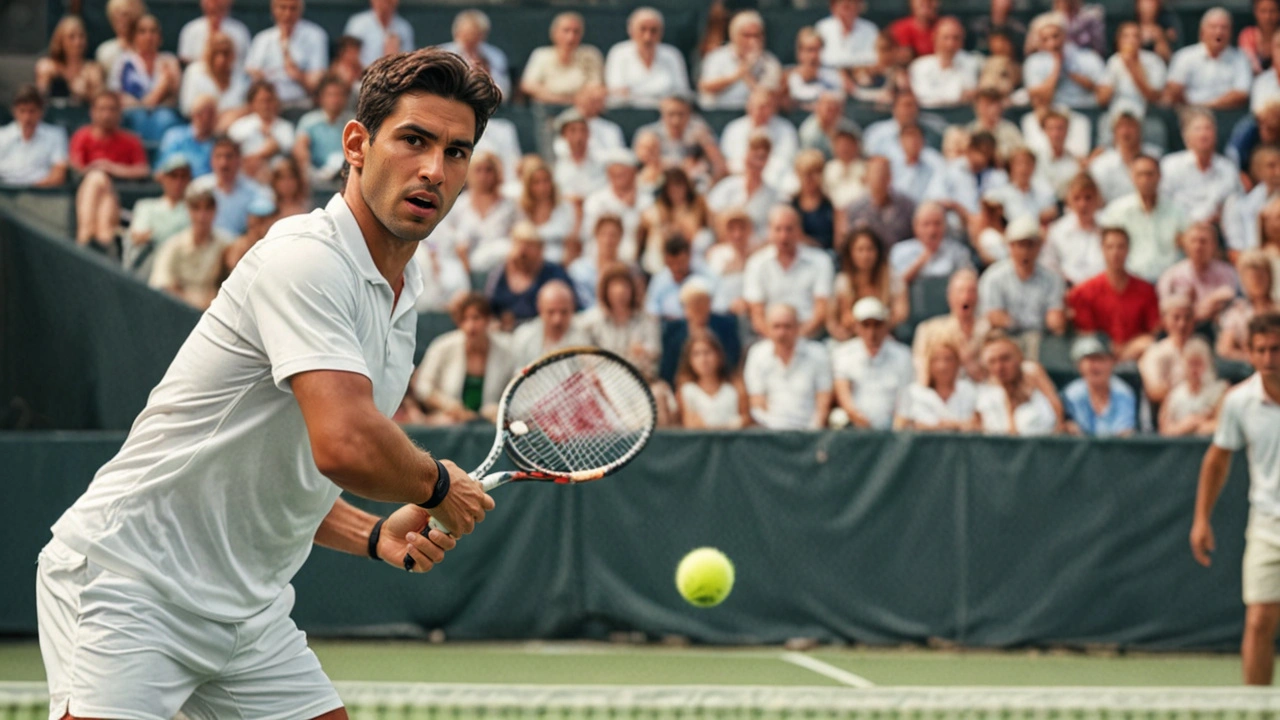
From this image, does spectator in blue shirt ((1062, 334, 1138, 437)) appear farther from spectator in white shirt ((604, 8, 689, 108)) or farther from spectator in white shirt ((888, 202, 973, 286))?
spectator in white shirt ((604, 8, 689, 108))

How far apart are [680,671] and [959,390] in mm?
2345

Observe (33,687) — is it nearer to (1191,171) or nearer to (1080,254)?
(1080,254)

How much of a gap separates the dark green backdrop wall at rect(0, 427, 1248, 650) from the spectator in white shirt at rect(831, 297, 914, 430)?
494 mm

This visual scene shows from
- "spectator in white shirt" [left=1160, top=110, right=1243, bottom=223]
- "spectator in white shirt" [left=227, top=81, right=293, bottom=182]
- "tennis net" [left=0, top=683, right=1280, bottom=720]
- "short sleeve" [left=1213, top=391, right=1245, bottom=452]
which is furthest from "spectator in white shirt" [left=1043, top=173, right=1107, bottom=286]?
"tennis net" [left=0, top=683, right=1280, bottom=720]

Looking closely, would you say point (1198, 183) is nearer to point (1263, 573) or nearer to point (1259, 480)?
point (1259, 480)

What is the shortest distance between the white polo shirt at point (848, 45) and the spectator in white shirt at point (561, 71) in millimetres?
1847

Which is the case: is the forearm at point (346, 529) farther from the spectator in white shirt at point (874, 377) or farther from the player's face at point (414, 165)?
the spectator in white shirt at point (874, 377)

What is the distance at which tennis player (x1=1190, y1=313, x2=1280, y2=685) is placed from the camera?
734cm

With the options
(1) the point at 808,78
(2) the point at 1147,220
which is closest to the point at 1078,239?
(2) the point at 1147,220

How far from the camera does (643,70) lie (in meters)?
12.8

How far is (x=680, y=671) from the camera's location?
8.53 metres

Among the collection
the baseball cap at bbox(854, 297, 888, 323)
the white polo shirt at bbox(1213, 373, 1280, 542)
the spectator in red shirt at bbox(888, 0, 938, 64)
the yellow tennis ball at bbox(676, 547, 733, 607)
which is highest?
the spectator in red shirt at bbox(888, 0, 938, 64)

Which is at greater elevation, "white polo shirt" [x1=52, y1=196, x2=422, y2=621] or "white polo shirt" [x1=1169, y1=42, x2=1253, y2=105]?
"white polo shirt" [x1=1169, y1=42, x2=1253, y2=105]

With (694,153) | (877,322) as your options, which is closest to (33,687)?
(877,322)
